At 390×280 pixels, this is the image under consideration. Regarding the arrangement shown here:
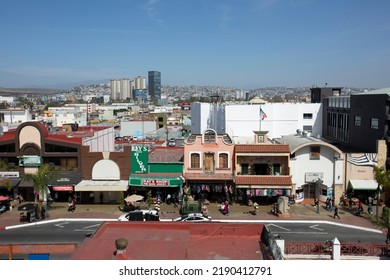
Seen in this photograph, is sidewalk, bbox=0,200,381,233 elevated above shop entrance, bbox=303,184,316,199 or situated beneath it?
situated beneath

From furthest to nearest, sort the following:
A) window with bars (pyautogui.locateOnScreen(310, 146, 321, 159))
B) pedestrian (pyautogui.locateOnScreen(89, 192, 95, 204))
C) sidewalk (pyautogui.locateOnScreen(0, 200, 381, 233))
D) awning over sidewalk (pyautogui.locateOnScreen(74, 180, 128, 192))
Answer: pedestrian (pyautogui.locateOnScreen(89, 192, 95, 204)) < window with bars (pyautogui.locateOnScreen(310, 146, 321, 159)) < awning over sidewalk (pyautogui.locateOnScreen(74, 180, 128, 192)) < sidewalk (pyautogui.locateOnScreen(0, 200, 381, 233))

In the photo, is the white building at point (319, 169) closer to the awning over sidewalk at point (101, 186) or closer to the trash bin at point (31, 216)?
the awning over sidewalk at point (101, 186)

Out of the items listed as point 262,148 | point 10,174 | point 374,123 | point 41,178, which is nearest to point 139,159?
point 41,178

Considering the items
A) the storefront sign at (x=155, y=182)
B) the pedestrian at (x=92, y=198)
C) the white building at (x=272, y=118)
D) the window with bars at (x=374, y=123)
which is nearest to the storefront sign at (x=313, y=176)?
the window with bars at (x=374, y=123)

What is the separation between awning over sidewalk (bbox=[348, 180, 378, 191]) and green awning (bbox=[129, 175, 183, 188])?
15098mm

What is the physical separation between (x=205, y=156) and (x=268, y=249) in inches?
1043

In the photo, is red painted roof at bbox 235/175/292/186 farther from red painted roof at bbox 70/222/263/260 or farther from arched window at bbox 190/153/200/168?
red painted roof at bbox 70/222/263/260

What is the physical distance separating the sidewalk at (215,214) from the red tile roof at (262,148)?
4.85 m

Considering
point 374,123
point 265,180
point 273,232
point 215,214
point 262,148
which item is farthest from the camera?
point 374,123

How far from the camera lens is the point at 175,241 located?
1374cm

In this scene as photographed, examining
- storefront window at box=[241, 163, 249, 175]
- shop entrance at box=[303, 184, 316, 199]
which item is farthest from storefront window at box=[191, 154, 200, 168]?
shop entrance at box=[303, 184, 316, 199]

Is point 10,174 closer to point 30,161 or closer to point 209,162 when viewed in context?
point 30,161

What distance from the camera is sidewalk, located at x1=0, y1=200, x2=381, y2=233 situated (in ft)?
114

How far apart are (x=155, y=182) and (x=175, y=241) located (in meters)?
25.3
